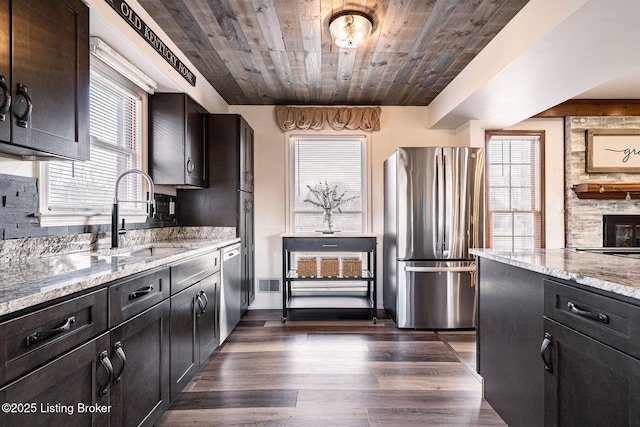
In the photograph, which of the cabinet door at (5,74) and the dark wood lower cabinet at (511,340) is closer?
the cabinet door at (5,74)

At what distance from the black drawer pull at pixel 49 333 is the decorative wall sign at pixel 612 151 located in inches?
201

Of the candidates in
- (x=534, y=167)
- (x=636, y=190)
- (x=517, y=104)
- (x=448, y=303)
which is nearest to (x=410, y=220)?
(x=448, y=303)

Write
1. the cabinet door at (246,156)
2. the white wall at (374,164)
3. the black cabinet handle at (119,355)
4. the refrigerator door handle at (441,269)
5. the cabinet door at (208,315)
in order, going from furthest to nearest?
the white wall at (374,164) < the cabinet door at (246,156) < the refrigerator door handle at (441,269) < the cabinet door at (208,315) < the black cabinet handle at (119,355)

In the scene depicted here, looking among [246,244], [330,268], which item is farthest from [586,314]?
[246,244]

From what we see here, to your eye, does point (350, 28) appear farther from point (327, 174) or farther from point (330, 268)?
point (330, 268)

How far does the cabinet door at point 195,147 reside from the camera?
3.04m

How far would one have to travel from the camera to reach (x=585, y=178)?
4203mm

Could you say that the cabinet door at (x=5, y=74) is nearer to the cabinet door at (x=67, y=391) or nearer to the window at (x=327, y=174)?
the cabinet door at (x=67, y=391)

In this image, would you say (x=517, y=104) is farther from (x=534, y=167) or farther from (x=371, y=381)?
(x=371, y=381)

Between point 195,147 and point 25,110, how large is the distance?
188 cm

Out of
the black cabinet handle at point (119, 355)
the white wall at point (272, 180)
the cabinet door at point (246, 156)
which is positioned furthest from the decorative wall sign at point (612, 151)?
the black cabinet handle at point (119, 355)

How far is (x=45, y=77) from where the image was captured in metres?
1.46

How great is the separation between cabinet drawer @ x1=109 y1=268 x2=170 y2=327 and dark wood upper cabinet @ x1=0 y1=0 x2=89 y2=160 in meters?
0.66

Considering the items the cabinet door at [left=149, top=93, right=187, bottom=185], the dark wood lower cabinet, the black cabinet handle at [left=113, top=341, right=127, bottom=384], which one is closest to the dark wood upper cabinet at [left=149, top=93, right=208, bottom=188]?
the cabinet door at [left=149, top=93, right=187, bottom=185]
